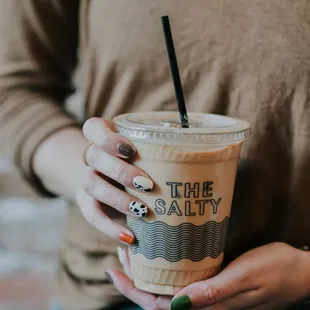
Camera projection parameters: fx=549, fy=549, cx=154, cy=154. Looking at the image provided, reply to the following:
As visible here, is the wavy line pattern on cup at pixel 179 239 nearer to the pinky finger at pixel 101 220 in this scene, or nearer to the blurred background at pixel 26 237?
the pinky finger at pixel 101 220

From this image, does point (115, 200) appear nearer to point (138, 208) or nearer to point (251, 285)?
point (138, 208)

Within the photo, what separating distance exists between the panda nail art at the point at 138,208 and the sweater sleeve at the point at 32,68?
283mm

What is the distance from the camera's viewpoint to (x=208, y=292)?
0.66 m

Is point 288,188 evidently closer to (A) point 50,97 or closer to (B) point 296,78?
(B) point 296,78

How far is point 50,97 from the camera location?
3.27 feet

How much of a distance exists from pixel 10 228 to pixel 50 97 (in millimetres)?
1111

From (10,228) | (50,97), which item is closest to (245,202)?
(50,97)

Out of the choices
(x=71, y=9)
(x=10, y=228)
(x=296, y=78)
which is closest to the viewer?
(x=296, y=78)

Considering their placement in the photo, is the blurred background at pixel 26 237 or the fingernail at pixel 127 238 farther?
the blurred background at pixel 26 237

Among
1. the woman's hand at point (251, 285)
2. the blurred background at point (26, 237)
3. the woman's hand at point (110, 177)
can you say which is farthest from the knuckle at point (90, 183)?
the blurred background at point (26, 237)

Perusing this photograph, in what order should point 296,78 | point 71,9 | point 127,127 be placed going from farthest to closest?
1. point 71,9
2. point 296,78
3. point 127,127

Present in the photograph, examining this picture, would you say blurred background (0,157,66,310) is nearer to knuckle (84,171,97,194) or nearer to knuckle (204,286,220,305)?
knuckle (84,171,97,194)

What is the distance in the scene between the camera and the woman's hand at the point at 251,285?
0.66 metres

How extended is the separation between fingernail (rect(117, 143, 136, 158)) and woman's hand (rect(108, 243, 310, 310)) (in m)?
0.18
